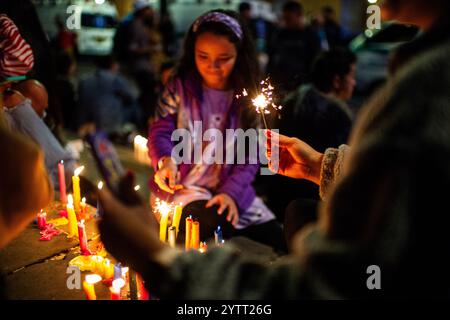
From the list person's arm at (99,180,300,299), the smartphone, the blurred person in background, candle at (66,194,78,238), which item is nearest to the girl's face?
candle at (66,194,78,238)

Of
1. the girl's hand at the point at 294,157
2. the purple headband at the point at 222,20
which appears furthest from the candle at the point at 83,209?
the purple headband at the point at 222,20

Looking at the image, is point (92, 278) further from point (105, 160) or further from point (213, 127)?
point (213, 127)

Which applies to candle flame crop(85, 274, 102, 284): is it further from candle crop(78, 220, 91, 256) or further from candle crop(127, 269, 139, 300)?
candle crop(78, 220, 91, 256)

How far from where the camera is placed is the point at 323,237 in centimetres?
115

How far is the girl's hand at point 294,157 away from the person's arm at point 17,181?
123 centimetres

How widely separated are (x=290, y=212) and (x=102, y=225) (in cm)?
151

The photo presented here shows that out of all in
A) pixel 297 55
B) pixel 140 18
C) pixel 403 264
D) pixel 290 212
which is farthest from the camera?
pixel 140 18

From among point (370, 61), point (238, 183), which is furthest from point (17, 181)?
point (370, 61)

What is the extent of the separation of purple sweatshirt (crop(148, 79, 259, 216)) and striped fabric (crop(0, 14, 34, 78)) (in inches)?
39.8

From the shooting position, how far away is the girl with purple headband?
330cm

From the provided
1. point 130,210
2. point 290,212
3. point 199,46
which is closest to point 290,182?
point 290,212

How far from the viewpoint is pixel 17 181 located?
1.51 metres

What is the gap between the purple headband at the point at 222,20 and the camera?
313 centimetres

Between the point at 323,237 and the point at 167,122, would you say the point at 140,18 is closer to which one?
the point at 167,122
